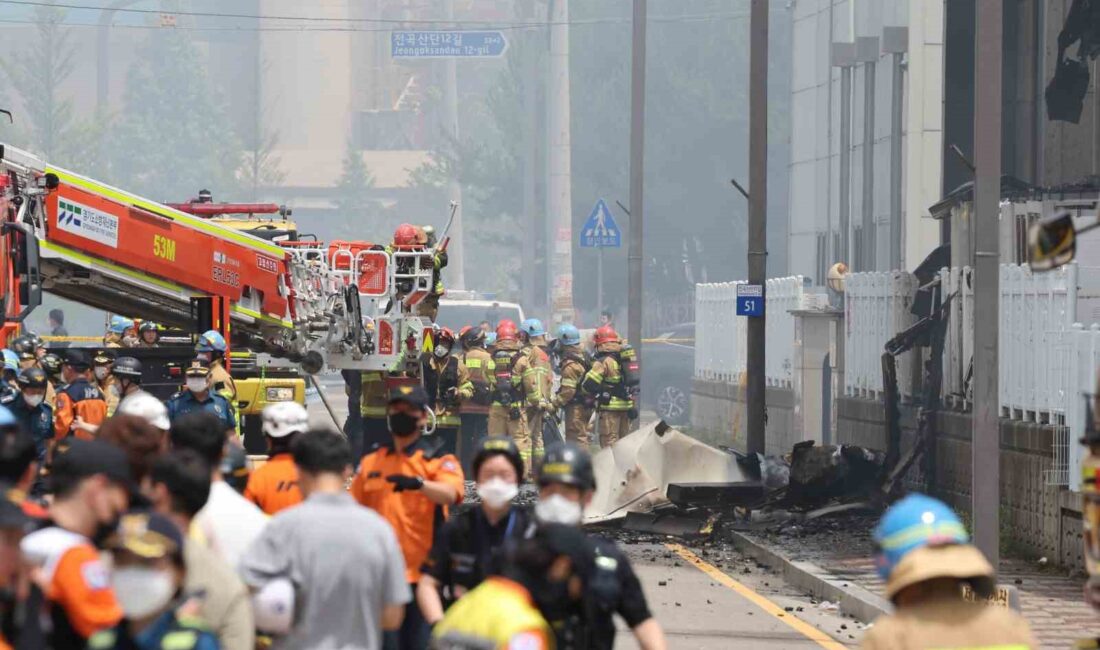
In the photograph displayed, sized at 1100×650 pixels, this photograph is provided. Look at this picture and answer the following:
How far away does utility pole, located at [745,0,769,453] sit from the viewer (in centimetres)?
2253

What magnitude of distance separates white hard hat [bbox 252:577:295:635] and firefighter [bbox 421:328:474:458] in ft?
54.2

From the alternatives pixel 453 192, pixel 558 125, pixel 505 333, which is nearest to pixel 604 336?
pixel 505 333

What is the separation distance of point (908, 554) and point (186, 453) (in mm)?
2351

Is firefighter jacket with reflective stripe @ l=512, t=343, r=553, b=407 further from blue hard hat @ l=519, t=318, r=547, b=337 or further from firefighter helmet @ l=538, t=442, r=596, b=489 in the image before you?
firefighter helmet @ l=538, t=442, r=596, b=489

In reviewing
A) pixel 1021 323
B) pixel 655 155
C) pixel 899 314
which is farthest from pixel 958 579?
pixel 655 155

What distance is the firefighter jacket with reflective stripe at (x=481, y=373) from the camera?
80.4 ft

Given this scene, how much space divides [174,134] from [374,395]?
86148 millimetres

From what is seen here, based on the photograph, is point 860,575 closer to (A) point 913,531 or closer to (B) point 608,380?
(B) point 608,380

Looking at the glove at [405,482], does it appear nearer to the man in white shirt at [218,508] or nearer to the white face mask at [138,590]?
the man in white shirt at [218,508]

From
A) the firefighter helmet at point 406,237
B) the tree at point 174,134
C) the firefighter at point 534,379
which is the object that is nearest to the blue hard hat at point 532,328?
the firefighter at point 534,379

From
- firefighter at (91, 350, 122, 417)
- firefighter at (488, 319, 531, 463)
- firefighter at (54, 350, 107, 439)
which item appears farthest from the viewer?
firefighter at (488, 319, 531, 463)

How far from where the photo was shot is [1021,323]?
17.6m

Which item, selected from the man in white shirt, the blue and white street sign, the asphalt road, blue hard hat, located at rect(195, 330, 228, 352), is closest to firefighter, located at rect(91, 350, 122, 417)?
blue hard hat, located at rect(195, 330, 228, 352)

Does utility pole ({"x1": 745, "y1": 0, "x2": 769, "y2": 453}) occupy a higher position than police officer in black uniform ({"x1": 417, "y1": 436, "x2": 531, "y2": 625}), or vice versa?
utility pole ({"x1": 745, "y1": 0, "x2": 769, "y2": 453})
